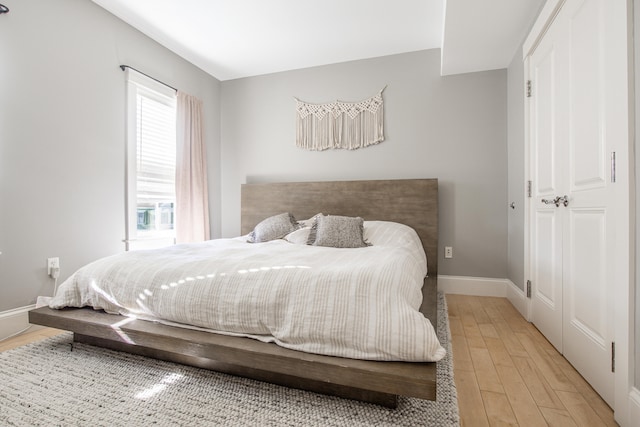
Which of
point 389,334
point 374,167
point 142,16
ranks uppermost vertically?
point 142,16

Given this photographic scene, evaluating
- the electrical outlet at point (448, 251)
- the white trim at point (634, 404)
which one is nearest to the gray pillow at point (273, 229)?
the electrical outlet at point (448, 251)

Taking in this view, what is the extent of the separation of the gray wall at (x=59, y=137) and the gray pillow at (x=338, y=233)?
1673 mm

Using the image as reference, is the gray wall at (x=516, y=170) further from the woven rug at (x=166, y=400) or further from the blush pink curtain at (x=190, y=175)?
the blush pink curtain at (x=190, y=175)

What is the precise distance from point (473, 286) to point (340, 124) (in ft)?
6.93

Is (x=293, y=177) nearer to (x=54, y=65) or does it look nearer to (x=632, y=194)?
(x=54, y=65)

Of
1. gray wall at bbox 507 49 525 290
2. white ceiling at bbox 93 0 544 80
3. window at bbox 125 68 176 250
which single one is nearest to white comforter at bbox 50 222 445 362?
window at bbox 125 68 176 250

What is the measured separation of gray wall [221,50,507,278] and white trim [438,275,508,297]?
7 centimetres

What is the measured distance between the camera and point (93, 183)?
2.38 meters

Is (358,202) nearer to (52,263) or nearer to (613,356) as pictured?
(613,356)

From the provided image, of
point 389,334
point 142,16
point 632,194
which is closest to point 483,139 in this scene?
point 632,194

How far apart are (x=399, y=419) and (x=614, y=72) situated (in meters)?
1.60

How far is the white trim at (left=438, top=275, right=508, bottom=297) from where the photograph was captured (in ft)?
9.33

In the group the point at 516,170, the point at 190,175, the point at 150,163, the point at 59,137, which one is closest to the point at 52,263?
the point at 59,137

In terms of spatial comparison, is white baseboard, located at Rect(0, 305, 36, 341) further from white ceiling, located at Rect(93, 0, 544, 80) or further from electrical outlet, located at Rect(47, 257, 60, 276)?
white ceiling, located at Rect(93, 0, 544, 80)
